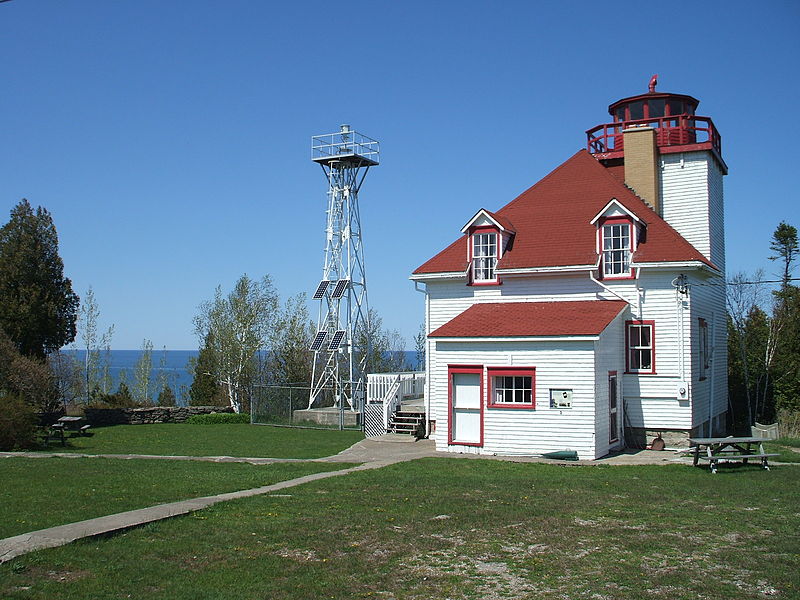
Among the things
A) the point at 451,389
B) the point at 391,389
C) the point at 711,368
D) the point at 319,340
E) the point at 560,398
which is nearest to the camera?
the point at 560,398

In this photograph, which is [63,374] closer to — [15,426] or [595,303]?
[15,426]

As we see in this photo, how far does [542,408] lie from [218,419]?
18.6 m

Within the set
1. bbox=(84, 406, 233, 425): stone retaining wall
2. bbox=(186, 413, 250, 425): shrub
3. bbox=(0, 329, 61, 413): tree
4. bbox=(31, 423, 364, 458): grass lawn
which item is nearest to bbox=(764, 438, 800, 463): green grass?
bbox=(31, 423, 364, 458): grass lawn

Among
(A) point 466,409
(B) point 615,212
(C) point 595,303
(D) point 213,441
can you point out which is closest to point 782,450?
(C) point 595,303

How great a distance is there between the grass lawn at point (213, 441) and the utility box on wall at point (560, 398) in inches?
264

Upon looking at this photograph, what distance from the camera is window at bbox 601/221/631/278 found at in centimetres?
2402

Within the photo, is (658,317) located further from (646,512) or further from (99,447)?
(99,447)

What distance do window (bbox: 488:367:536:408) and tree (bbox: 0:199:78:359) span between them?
2409 centimetres

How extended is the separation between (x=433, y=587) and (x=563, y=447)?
43.3ft

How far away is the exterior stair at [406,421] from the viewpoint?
26844 mm

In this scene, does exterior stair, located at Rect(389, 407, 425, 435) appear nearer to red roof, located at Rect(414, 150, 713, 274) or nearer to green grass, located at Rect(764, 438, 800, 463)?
red roof, located at Rect(414, 150, 713, 274)

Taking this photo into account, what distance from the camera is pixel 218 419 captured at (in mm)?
35094

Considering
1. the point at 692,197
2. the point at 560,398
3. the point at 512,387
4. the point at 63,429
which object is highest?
the point at 692,197

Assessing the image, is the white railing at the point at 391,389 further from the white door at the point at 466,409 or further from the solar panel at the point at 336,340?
the solar panel at the point at 336,340
